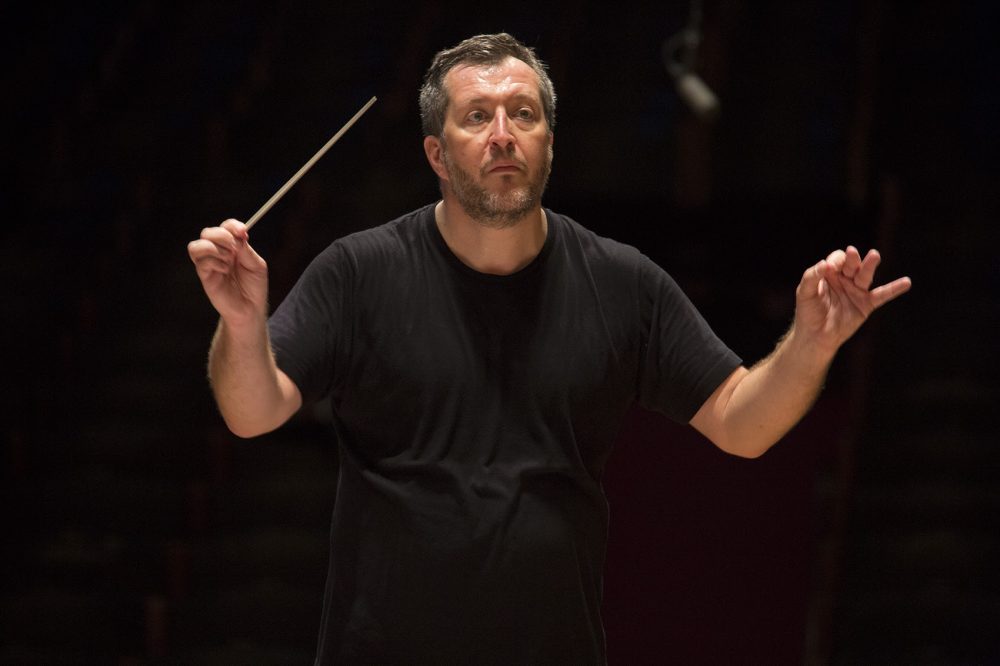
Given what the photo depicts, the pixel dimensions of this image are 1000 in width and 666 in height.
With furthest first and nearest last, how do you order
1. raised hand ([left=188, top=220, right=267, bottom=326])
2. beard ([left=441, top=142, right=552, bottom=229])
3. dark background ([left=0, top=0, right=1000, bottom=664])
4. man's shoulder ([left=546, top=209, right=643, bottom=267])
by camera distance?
dark background ([left=0, top=0, right=1000, bottom=664]) < man's shoulder ([left=546, top=209, right=643, bottom=267]) < beard ([left=441, top=142, right=552, bottom=229]) < raised hand ([left=188, top=220, right=267, bottom=326])

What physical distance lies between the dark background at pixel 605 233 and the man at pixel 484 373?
3.03m

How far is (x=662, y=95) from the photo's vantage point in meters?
8.39

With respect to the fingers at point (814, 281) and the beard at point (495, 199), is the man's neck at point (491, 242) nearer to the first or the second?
the beard at point (495, 199)

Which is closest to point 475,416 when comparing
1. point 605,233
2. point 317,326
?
point 317,326

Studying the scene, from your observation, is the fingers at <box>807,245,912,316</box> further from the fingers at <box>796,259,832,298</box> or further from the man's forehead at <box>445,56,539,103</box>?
the man's forehead at <box>445,56,539,103</box>

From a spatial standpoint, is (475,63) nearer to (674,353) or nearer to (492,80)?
(492,80)

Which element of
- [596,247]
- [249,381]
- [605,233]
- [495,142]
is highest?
[605,233]

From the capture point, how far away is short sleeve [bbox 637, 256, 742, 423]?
2.12 metres

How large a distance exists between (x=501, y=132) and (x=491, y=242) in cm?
18

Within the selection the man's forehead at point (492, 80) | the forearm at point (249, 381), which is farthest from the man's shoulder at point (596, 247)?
the forearm at point (249, 381)

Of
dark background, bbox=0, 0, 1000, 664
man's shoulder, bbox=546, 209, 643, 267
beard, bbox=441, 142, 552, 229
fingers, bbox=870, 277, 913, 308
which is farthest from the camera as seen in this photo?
dark background, bbox=0, 0, 1000, 664


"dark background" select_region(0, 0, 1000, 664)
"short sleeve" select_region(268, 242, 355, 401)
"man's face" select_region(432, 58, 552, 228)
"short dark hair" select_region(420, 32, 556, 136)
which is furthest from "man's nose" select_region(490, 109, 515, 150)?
"dark background" select_region(0, 0, 1000, 664)

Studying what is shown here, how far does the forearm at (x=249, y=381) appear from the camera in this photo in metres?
1.87

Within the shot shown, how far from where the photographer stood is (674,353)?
7.00ft
